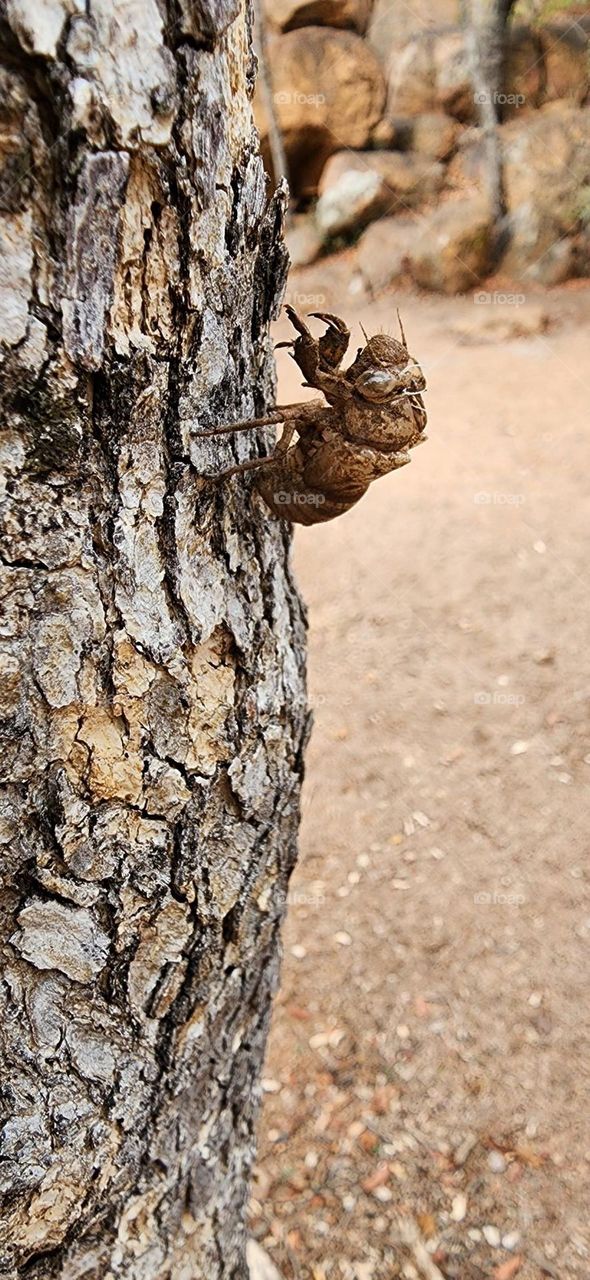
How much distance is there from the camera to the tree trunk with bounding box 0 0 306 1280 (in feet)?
3.23

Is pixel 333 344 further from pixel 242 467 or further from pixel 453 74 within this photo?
pixel 453 74

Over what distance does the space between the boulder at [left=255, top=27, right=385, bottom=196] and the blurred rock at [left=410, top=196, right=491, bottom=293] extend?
8.05ft

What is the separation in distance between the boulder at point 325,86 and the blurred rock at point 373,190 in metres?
0.67

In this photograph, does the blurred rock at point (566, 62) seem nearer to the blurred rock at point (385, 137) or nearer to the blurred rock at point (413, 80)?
the blurred rock at point (413, 80)

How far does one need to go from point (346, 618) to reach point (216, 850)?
13.8ft

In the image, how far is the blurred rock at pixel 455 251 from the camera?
11.5 m

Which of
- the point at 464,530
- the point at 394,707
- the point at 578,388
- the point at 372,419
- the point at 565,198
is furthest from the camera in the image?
the point at 565,198

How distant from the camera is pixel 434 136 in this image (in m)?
12.8

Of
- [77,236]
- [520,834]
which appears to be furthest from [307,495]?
[520,834]

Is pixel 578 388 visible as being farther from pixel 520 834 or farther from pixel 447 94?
pixel 447 94

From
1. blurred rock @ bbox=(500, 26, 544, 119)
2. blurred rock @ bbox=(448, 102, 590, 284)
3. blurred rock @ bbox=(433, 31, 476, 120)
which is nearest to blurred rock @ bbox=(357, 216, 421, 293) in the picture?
blurred rock @ bbox=(448, 102, 590, 284)

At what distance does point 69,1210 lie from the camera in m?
1.47

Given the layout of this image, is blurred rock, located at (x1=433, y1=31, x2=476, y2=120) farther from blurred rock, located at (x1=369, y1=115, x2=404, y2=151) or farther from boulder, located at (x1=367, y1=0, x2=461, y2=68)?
A: blurred rock, located at (x1=369, y1=115, x2=404, y2=151)

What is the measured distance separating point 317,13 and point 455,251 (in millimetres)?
4775
